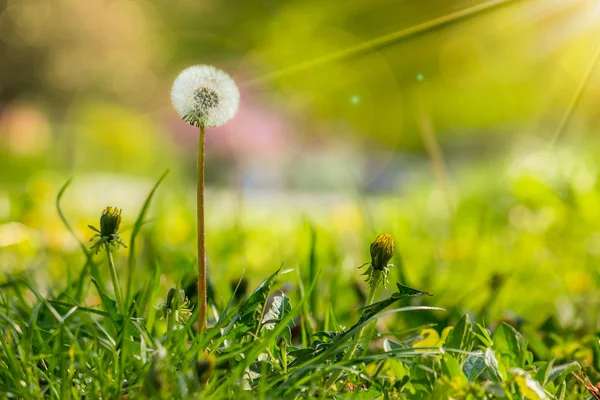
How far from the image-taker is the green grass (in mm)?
722

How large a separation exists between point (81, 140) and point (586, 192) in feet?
16.4

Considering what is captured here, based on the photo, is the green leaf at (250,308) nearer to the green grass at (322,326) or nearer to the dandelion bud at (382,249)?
the green grass at (322,326)

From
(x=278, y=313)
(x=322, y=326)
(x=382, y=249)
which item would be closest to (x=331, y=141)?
(x=322, y=326)

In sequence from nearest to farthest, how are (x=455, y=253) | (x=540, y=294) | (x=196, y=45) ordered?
(x=540, y=294) < (x=455, y=253) < (x=196, y=45)

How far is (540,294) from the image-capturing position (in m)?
1.85

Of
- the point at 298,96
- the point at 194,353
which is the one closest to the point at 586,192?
the point at 194,353

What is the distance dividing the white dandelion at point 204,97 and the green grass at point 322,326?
0.14 meters

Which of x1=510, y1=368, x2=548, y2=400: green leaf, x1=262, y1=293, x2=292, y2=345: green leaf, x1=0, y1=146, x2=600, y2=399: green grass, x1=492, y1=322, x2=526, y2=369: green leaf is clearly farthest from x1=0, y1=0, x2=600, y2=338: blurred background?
x1=510, y1=368, x2=548, y2=400: green leaf

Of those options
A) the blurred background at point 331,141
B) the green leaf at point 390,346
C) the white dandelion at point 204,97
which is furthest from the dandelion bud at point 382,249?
the blurred background at point 331,141

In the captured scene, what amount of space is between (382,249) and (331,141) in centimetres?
817

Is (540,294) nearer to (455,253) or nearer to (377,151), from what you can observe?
(455,253)

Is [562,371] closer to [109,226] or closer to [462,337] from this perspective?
[462,337]

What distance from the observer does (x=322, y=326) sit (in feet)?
3.59

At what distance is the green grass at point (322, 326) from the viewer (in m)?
0.72
